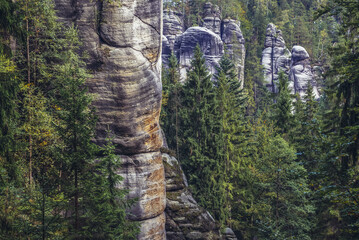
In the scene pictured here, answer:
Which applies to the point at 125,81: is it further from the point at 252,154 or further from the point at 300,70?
the point at 300,70

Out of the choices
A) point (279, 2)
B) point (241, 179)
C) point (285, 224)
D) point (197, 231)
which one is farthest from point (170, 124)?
point (279, 2)

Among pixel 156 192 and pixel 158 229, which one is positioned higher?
pixel 156 192

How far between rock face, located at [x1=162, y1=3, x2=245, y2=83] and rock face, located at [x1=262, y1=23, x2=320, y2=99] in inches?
231

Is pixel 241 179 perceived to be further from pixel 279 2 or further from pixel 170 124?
pixel 279 2

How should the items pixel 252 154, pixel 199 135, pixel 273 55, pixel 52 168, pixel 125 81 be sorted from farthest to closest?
pixel 273 55
pixel 252 154
pixel 199 135
pixel 125 81
pixel 52 168

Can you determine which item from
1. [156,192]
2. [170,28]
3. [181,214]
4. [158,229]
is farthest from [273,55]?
[158,229]

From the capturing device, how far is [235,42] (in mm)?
60531

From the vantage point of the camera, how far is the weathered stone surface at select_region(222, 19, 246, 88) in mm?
60156

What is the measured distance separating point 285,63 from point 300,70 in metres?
4.36

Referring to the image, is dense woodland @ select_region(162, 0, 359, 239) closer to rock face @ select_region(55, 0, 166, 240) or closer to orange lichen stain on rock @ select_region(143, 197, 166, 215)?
orange lichen stain on rock @ select_region(143, 197, 166, 215)

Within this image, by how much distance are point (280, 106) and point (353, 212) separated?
68.9 feet

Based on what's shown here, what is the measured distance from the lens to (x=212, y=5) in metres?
62.9

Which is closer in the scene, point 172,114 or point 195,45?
point 172,114

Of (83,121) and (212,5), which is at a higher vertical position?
(212,5)
